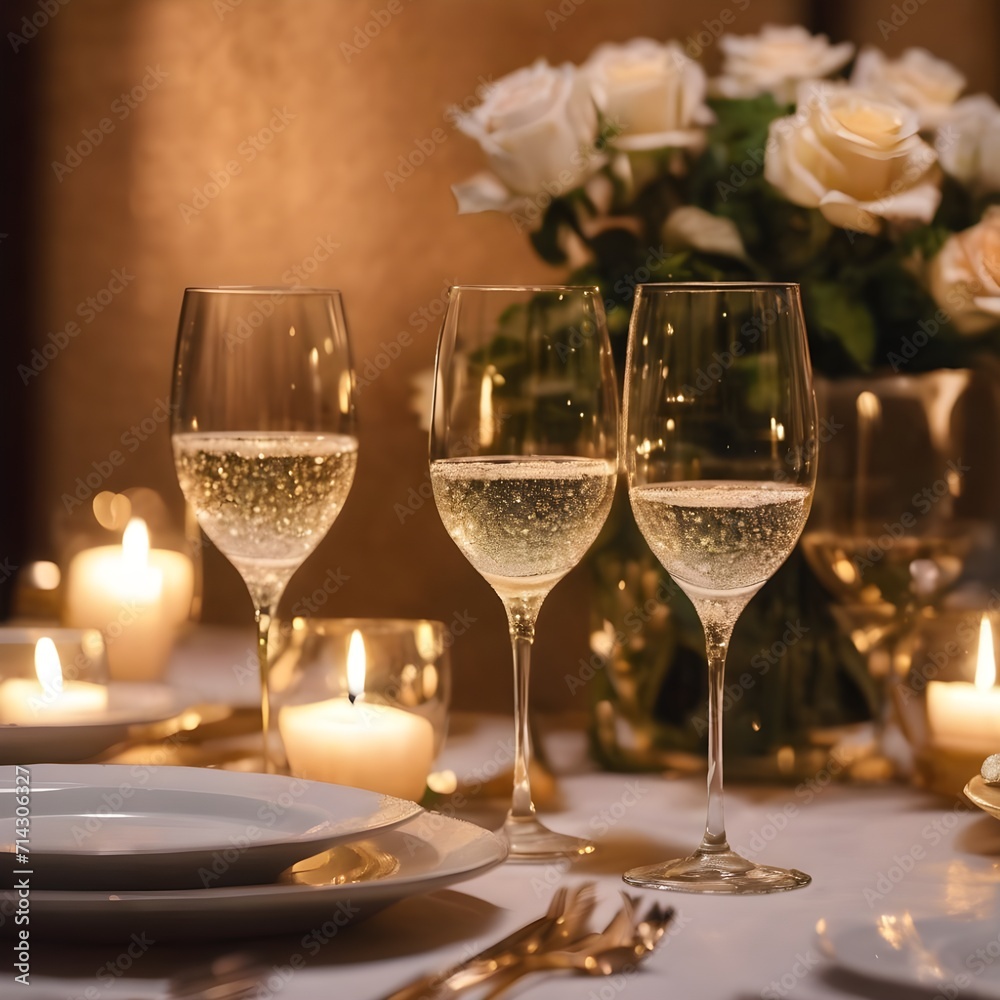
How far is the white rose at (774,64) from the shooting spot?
1213 millimetres

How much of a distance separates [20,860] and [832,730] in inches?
27.2

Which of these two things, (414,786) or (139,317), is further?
(139,317)

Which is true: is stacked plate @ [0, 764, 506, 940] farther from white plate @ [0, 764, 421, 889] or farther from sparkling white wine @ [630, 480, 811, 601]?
sparkling white wine @ [630, 480, 811, 601]

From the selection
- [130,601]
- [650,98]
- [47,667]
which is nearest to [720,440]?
[650,98]

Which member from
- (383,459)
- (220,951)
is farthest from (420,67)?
(220,951)

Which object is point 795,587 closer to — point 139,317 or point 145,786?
point 145,786

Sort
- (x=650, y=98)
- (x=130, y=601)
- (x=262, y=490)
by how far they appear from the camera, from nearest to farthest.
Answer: (x=262, y=490), (x=650, y=98), (x=130, y=601)

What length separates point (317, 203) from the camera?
77.2 inches

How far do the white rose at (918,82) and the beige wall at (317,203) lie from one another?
0.61 metres

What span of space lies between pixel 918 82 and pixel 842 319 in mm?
222

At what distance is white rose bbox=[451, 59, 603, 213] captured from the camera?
1.15m

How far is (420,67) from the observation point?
1.89m

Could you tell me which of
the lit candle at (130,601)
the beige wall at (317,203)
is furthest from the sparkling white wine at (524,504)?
the beige wall at (317,203)

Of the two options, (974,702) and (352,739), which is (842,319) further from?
(352,739)
